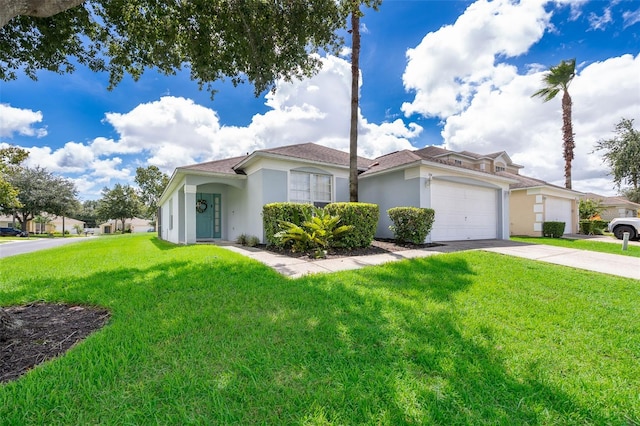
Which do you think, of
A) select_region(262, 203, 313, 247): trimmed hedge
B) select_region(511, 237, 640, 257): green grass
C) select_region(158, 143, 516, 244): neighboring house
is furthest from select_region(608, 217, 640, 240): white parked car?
select_region(262, 203, 313, 247): trimmed hedge

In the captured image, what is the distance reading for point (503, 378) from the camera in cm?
216

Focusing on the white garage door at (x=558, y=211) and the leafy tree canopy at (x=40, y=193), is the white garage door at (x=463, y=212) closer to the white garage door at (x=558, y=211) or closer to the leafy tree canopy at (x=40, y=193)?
the white garage door at (x=558, y=211)

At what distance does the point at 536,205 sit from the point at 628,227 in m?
3.86

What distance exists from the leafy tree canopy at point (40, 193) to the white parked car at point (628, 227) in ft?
173

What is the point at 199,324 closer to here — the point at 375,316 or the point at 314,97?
the point at 375,316

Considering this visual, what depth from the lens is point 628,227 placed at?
531 inches

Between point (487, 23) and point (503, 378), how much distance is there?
995 centimetres

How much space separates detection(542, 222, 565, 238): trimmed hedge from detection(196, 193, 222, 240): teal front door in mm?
17963

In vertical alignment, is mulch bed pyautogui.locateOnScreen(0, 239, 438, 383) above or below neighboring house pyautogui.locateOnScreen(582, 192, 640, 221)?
below

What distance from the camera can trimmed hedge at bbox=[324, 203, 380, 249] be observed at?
8.13 metres

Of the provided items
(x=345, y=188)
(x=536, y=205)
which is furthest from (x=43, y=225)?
(x=536, y=205)

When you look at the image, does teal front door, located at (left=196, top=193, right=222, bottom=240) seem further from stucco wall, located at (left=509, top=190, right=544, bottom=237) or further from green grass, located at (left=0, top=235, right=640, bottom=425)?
stucco wall, located at (left=509, top=190, right=544, bottom=237)

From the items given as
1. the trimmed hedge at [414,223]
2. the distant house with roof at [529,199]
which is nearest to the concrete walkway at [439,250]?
the trimmed hedge at [414,223]

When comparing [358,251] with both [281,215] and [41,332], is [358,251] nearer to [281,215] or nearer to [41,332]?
[281,215]
